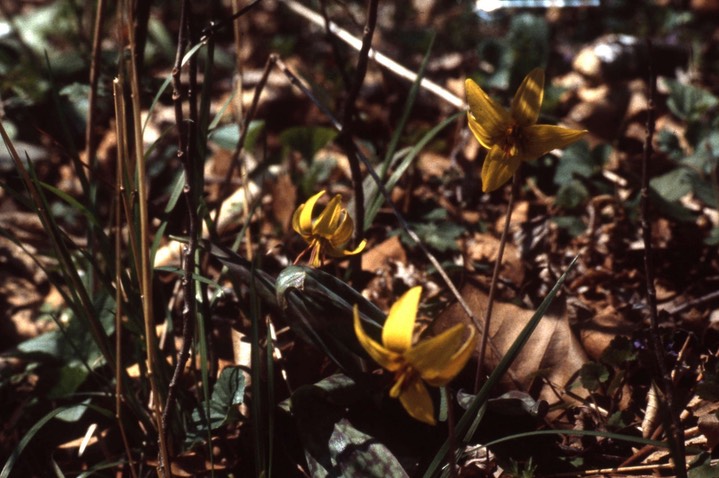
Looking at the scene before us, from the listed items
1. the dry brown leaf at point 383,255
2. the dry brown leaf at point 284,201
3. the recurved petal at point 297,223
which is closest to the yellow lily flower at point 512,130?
the recurved petal at point 297,223

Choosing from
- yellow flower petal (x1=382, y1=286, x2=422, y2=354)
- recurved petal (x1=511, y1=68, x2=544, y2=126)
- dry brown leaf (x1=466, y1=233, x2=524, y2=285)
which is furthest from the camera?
dry brown leaf (x1=466, y1=233, x2=524, y2=285)

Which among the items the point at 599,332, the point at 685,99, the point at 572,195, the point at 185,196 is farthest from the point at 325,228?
the point at 685,99

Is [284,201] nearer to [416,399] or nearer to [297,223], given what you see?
[297,223]

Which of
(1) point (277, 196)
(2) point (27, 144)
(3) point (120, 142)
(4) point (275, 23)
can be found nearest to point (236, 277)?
(3) point (120, 142)

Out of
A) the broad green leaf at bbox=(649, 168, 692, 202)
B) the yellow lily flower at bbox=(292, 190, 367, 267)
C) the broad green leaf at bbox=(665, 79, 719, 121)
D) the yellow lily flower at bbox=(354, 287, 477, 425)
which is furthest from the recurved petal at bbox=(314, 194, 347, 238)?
the broad green leaf at bbox=(665, 79, 719, 121)

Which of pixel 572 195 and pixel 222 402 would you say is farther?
pixel 572 195

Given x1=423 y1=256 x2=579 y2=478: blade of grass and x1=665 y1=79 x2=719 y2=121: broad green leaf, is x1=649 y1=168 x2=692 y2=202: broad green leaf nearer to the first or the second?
x1=665 y1=79 x2=719 y2=121: broad green leaf
